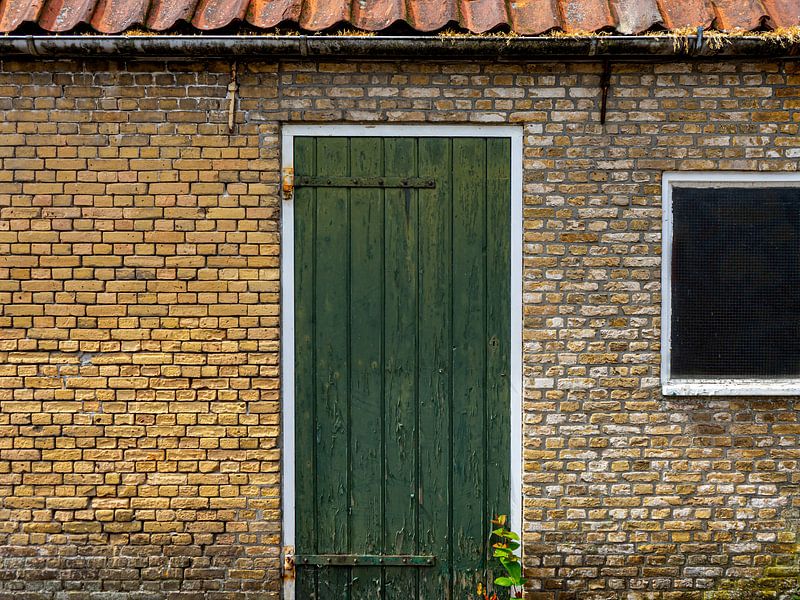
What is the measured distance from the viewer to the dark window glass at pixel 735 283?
4176 millimetres

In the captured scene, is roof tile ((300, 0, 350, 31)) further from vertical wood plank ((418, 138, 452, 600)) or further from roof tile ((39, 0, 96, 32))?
roof tile ((39, 0, 96, 32))

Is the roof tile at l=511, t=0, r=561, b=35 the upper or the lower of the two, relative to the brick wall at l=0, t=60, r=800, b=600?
upper

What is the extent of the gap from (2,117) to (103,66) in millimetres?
632

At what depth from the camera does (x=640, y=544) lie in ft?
13.6

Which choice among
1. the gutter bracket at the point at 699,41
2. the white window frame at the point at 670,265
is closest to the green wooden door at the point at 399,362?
the white window frame at the point at 670,265

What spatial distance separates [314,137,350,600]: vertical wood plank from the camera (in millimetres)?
4180

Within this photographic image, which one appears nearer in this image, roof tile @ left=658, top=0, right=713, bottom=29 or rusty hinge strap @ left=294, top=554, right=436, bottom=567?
roof tile @ left=658, top=0, right=713, bottom=29

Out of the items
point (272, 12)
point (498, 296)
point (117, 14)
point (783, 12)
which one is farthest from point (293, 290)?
point (783, 12)

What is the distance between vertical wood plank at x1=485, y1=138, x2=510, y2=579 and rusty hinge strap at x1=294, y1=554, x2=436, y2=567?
29.6 inches

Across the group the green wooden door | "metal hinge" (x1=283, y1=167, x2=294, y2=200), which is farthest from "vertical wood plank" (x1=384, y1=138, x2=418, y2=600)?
"metal hinge" (x1=283, y1=167, x2=294, y2=200)

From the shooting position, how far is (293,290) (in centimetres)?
418

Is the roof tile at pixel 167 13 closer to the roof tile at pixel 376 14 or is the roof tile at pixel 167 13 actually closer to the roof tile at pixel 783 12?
the roof tile at pixel 376 14

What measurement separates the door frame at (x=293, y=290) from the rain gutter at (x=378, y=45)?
412mm

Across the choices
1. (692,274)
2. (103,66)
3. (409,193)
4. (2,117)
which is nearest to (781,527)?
(692,274)
